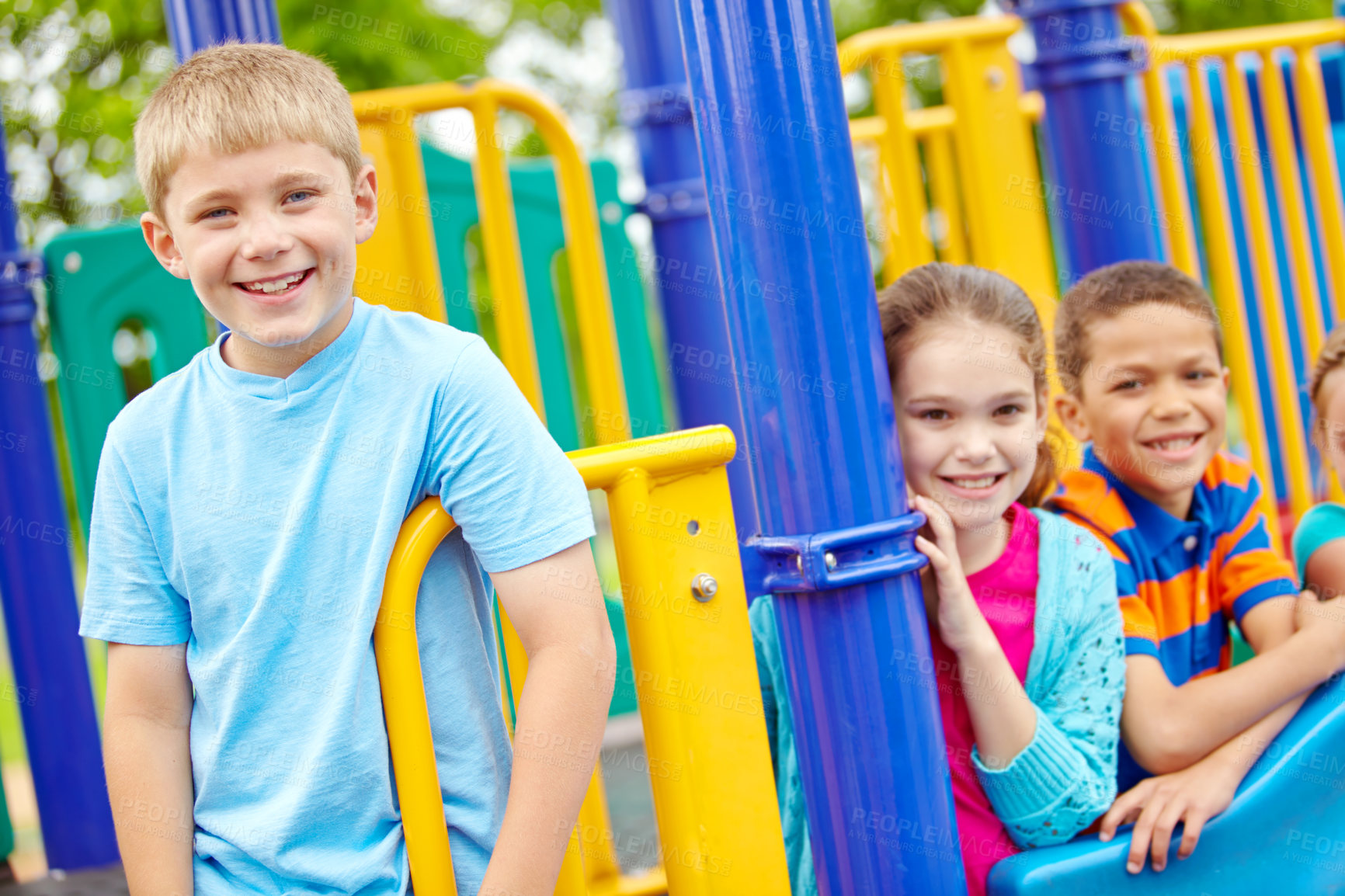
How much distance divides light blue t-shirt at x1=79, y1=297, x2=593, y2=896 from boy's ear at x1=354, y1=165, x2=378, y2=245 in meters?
0.13

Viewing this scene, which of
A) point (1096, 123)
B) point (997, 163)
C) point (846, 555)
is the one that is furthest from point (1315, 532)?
point (997, 163)

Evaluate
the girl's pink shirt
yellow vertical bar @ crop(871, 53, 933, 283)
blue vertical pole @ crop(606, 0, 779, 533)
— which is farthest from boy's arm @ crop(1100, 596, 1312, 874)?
blue vertical pole @ crop(606, 0, 779, 533)

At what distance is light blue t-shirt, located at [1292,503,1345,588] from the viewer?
199cm

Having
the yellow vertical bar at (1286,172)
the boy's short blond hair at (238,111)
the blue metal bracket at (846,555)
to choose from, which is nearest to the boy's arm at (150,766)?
the boy's short blond hair at (238,111)

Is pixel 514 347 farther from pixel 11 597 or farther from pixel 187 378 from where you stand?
pixel 11 597

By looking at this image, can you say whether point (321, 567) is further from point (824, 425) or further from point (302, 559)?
point (824, 425)

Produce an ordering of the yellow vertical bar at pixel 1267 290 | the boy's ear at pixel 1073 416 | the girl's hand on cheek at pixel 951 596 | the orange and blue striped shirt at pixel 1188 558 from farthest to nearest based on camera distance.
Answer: the yellow vertical bar at pixel 1267 290 → the boy's ear at pixel 1073 416 → the orange and blue striped shirt at pixel 1188 558 → the girl's hand on cheek at pixel 951 596

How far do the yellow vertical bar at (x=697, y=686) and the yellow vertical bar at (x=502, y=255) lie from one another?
39.6 inches

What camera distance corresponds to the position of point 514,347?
2436 mm

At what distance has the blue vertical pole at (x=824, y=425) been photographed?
4.86ft

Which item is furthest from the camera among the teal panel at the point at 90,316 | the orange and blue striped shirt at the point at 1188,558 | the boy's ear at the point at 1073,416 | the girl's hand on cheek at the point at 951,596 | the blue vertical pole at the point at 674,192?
the blue vertical pole at the point at 674,192

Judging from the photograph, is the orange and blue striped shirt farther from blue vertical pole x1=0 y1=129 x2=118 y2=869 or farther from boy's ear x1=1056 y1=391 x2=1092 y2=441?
blue vertical pole x1=0 y1=129 x2=118 y2=869

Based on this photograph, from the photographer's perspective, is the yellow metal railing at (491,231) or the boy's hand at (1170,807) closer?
the boy's hand at (1170,807)

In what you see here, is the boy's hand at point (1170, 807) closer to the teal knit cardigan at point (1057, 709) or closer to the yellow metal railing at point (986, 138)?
the teal knit cardigan at point (1057, 709)
